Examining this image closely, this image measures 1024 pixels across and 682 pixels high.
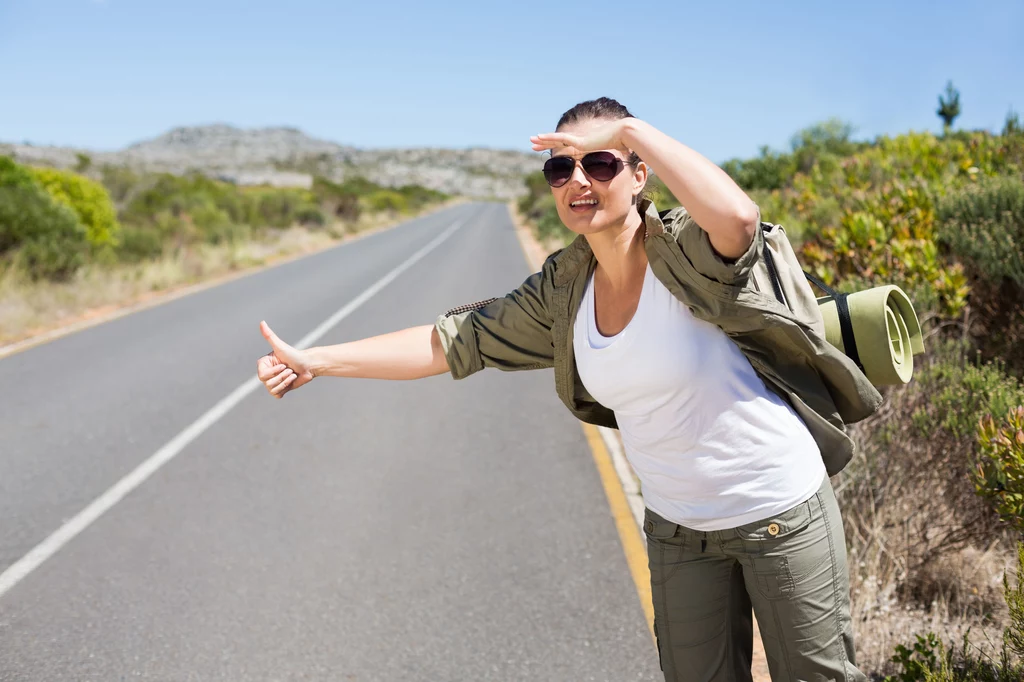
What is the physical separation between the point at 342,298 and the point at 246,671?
11.9 metres

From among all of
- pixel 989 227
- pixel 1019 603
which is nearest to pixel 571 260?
pixel 1019 603

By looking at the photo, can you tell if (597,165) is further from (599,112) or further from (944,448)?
(944,448)

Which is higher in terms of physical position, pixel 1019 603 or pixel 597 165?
pixel 597 165

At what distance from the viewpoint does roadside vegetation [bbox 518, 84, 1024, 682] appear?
9.77 ft

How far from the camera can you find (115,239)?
22500 mm

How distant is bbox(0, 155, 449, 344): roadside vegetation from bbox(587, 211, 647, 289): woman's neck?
11689 mm

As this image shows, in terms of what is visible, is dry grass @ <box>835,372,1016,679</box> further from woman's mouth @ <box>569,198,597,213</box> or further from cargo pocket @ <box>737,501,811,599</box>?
woman's mouth @ <box>569,198,597,213</box>

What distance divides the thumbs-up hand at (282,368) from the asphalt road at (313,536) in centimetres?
156

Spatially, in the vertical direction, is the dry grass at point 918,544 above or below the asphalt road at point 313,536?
above

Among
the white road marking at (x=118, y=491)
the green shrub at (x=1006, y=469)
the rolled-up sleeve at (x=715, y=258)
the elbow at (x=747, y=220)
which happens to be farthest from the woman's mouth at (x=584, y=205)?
the white road marking at (x=118, y=491)

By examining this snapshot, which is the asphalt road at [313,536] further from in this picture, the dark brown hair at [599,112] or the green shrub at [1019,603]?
the dark brown hair at [599,112]

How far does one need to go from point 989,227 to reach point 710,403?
196 inches

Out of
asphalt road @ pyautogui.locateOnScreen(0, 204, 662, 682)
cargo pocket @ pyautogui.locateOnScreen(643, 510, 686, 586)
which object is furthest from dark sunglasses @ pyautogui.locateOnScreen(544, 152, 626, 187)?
asphalt road @ pyautogui.locateOnScreen(0, 204, 662, 682)

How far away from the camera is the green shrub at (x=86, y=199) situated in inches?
926
